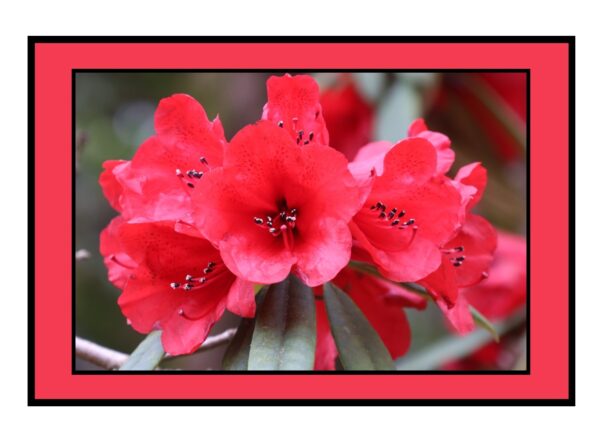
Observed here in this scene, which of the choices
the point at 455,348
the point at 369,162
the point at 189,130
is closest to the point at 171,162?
the point at 189,130

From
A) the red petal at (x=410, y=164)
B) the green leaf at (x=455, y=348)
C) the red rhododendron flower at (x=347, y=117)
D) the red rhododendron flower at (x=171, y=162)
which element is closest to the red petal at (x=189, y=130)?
the red rhododendron flower at (x=171, y=162)

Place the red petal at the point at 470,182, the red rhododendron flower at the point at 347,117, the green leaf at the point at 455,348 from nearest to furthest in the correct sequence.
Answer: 1. the red petal at the point at 470,182
2. the green leaf at the point at 455,348
3. the red rhododendron flower at the point at 347,117

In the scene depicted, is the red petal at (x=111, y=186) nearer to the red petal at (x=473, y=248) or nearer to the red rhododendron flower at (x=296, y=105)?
the red rhododendron flower at (x=296, y=105)

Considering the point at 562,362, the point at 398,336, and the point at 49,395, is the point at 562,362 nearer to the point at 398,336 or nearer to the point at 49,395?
the point at 398,336

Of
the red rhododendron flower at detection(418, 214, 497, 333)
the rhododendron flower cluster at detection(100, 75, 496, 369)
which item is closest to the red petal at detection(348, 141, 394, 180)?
the rhododendron flower cluster at detection(100, 75, 496, 369)

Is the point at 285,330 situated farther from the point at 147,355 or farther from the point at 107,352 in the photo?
the point at 107,352

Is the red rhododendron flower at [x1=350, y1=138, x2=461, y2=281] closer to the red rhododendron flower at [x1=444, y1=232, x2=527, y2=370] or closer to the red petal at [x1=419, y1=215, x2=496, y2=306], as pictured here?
the red petal at [x1=419, y1=215, x2=496, y2=306]

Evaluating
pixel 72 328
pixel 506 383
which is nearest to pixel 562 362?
pixel 506 383
